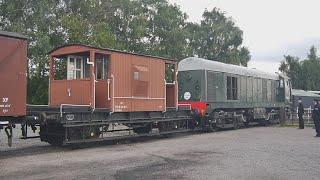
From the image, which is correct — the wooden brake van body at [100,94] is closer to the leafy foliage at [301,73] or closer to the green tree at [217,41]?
the green tree at [217,41]

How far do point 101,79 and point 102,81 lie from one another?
0.13m

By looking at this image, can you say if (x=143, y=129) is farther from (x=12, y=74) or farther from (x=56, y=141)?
(x=12, y=74)

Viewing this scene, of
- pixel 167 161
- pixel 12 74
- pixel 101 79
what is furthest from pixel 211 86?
pixel 12 74

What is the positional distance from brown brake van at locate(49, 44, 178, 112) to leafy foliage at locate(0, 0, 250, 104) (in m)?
17.9

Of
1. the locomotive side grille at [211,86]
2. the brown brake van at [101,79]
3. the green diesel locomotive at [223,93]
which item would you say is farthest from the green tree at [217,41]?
the brown brake van at [101,79]

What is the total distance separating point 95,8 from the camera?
4291 centimetres

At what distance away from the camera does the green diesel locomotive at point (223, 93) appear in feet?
72.3

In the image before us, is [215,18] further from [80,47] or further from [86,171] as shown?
[86,171]

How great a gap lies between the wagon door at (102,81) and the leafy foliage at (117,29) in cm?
1868

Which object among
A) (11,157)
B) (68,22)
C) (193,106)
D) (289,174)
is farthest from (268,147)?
(68,22)

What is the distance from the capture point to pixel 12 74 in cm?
1259

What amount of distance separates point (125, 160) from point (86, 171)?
6.47 feet

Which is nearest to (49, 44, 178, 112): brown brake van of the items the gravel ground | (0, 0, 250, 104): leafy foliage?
the gravel ground

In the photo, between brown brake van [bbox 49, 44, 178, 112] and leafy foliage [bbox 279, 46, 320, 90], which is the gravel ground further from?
leafy foliage [bbox 279, 46, 320, 90]
